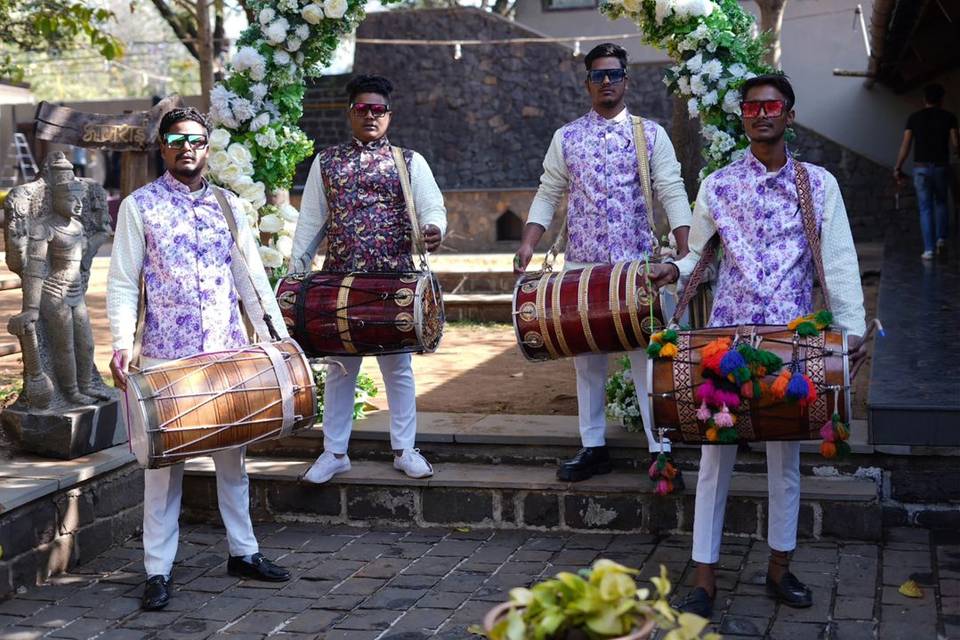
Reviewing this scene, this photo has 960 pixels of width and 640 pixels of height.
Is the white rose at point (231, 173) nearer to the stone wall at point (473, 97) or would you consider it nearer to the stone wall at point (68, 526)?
Answer: the stone wall at point (68, 526)

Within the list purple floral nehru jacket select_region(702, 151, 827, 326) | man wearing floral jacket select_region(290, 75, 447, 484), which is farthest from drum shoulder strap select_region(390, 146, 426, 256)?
purple floral nehru jacket select_region(702, 151, 827, 326)

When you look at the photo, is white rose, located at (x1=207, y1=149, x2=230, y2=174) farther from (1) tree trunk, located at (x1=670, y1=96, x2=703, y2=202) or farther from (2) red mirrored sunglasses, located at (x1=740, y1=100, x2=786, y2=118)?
(1) tree trunk, located at (x1=670, y1=96, x2=703, y2=202)

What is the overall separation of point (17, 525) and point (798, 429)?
306 centimetres

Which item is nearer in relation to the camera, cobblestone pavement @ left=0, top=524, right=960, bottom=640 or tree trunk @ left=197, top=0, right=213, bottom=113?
cobblestone pavement @ left=0, top=524, right=960, bottom=640

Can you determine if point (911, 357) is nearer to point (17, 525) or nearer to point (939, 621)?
point (939, 621)

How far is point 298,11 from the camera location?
6266 millimetres

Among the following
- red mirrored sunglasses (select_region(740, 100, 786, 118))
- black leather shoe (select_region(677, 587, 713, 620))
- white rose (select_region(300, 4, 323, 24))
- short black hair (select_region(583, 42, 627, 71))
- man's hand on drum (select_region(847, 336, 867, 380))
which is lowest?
black leather shoe (select_region(677, 587, 713, 620))

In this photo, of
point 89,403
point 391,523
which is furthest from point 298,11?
point 391,523

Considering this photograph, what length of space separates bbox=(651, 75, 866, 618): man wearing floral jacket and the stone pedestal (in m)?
2.81

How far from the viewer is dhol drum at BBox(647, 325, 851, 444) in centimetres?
395

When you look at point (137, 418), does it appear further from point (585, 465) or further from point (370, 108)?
point (585, 465)

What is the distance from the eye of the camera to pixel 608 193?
17.4 ft

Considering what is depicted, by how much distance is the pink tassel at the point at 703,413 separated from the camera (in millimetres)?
3951

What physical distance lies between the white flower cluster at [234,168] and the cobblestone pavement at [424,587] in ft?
5.59
